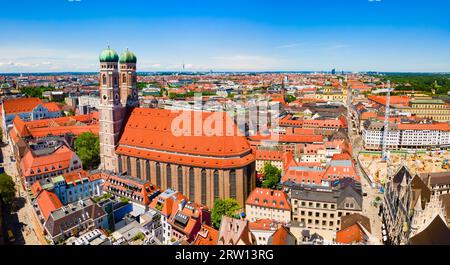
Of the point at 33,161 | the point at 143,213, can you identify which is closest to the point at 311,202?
the point at 143,213

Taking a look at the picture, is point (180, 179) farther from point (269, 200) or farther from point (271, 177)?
point (271, 177)

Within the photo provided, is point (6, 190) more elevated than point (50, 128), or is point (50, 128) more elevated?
point (50, 128)

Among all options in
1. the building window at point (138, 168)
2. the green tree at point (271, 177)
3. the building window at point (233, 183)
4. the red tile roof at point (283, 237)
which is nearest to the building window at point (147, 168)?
the building window at point (138, 168)

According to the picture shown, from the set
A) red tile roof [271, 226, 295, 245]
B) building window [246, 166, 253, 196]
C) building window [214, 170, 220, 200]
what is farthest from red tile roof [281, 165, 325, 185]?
red tile roof [271, 226, 295, 245]

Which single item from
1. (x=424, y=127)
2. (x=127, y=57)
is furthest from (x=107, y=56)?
(x=424, y=127)

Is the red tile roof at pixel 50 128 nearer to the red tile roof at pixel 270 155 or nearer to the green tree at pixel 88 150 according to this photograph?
the green tree at pixel 88 150

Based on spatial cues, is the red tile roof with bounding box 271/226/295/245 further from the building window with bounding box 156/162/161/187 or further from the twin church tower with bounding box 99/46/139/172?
the twin church tower with bounding box 99/46/139/172
